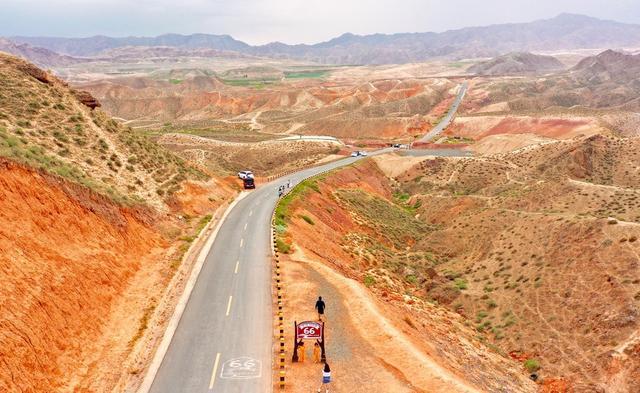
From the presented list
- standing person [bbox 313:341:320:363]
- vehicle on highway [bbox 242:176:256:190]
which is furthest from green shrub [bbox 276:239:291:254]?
vehicle on highway [bbox 242:176:256:190]

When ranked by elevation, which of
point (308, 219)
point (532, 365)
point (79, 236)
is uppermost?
point (79, 236)

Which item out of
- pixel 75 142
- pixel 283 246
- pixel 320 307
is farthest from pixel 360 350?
pixel 75 142

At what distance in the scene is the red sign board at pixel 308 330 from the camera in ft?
65.8

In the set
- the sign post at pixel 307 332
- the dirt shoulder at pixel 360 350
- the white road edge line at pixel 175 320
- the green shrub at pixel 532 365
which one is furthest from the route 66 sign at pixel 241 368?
the green shrub at pixel 532 365

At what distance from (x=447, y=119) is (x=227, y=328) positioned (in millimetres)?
119640

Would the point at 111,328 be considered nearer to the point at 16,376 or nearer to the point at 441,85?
the point at 16,376

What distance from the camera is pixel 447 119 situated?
132000 mm

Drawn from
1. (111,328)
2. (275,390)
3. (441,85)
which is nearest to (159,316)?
(111,328)

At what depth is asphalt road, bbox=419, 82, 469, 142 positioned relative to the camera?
110875mm

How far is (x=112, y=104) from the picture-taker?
612ft

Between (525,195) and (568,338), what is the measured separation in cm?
2785

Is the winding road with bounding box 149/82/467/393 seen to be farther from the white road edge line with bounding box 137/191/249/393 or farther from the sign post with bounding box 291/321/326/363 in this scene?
the sign post with bounding box 291/321/326/363

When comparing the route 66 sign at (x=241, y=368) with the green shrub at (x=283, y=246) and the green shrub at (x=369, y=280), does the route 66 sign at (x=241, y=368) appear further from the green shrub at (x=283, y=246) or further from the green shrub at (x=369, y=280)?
the green shrub at (x=369, y=280)

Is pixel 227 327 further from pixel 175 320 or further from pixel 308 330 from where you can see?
pixel 308 330
